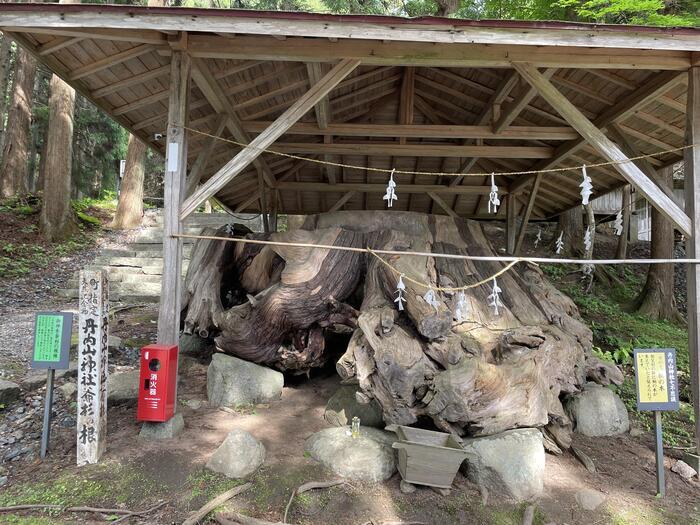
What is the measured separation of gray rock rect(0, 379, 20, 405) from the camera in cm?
423

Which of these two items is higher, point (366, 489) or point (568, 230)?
point (568, 230)

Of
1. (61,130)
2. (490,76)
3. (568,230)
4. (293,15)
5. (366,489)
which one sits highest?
(61,130)

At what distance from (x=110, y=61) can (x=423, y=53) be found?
3.27 metres

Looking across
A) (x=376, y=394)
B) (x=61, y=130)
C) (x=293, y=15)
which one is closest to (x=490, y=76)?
(x=293, y=15)

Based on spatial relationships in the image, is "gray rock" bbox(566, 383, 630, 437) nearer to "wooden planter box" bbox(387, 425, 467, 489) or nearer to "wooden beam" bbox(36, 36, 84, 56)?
"wooden planter box" bbox(387, 425, 467, 489)

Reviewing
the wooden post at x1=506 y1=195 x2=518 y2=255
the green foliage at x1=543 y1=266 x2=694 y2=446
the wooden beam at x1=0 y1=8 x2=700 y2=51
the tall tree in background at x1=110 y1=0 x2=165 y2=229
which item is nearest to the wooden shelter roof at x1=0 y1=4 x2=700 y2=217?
the wooden beam at x1=0 y1=8 x2=700 y2=51

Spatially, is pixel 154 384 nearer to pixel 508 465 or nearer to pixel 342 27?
pixel 508 465

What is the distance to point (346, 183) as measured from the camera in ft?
29.0

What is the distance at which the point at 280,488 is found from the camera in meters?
3.26

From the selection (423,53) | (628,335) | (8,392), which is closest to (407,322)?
(423,53)

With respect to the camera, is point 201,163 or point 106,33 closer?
point 106,33

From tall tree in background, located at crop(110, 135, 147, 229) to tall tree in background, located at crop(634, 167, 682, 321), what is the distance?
13.8 m

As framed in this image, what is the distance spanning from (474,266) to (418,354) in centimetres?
222

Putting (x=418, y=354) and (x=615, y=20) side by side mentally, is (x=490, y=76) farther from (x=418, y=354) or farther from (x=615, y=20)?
(x=615, y=20)
